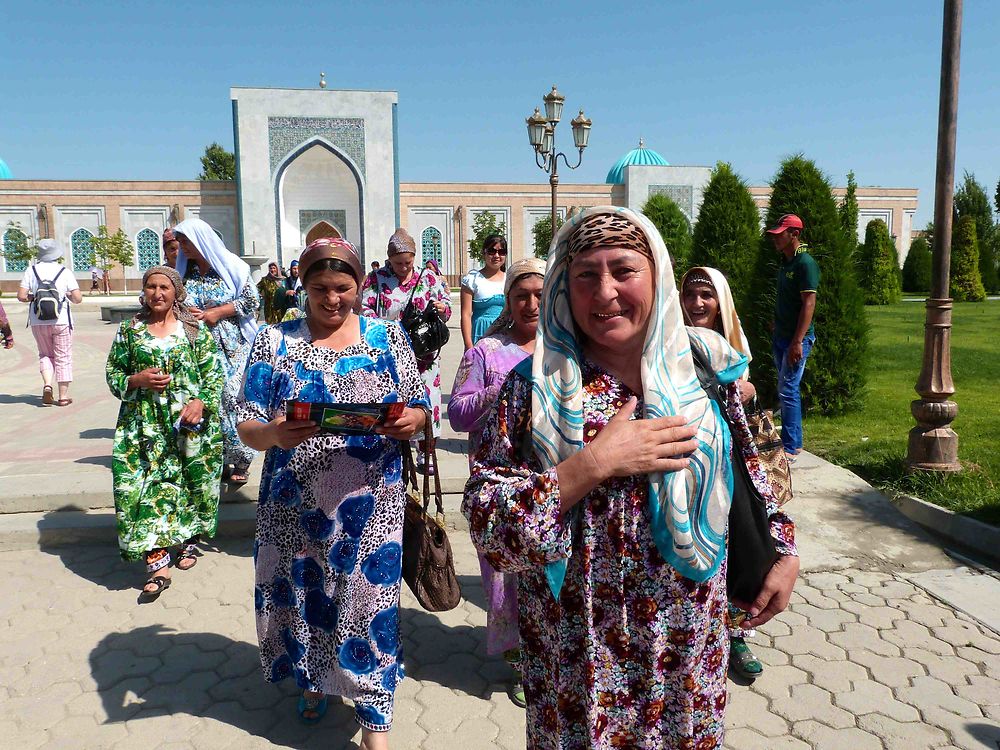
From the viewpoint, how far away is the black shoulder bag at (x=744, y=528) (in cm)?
158

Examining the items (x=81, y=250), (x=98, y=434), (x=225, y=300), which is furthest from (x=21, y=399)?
(x=81, y=250)

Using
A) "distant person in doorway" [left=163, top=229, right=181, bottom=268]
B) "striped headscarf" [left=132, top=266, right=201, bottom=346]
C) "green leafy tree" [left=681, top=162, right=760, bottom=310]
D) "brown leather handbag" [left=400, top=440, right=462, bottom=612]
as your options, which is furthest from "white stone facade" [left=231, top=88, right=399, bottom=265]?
"brown leather handbag" [left=400, top=440, right=462, bottom=612]

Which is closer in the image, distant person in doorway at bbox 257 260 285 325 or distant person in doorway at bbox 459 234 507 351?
distant person in doorway at bbox 459 234 507 351

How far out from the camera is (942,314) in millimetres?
5188

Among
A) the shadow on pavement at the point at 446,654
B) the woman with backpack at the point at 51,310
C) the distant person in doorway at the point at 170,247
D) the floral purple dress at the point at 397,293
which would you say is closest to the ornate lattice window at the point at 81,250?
the woman with backpack at the point at 51,310

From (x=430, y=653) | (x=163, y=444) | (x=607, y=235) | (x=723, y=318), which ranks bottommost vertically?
(x=430, y=653)

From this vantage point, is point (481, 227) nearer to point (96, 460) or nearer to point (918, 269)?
point (918, 269)

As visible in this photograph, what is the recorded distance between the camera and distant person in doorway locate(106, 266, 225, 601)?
3793 mm

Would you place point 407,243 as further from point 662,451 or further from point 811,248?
point 811,248

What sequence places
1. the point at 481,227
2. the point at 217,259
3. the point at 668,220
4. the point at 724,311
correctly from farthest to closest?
the point at 481,227, the point at 668,220, the point at 217,259, the point at 724,311

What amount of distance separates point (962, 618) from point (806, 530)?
1.16 meters

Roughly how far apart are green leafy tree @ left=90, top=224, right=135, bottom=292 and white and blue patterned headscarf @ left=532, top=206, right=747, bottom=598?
132 ft

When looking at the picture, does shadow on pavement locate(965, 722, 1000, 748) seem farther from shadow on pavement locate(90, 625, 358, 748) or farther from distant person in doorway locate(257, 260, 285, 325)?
distant person in doorway locate(257, 260, 285, 325)

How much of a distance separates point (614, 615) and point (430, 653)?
1992 mm
